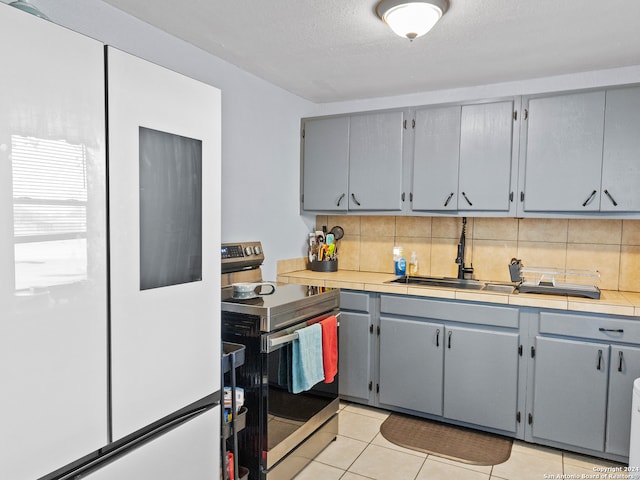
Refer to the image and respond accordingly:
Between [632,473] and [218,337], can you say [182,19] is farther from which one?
[632,473]

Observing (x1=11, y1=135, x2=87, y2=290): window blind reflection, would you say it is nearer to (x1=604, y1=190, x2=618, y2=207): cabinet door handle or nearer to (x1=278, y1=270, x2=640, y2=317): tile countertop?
(x1=278, y1=270, x2=640, y2=317): tile countertop

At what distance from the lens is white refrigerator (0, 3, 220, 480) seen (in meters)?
0.92

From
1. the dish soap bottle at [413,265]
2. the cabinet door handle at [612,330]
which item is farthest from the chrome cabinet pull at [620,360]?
the dish soap bottle at [413,265]

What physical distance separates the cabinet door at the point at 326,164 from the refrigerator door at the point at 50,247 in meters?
2.42

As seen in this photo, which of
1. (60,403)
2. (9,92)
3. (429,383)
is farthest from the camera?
(429,383)

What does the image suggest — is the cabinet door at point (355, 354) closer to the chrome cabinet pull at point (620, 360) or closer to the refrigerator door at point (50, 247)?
the chrome cabinet pull at point (620, 360)

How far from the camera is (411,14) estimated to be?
6.20 ft

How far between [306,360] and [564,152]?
1.94 m

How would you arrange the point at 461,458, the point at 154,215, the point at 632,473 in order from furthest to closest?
the point at 461,458 < the point at 632,473 < the point at 154,215

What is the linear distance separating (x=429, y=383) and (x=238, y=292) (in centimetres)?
143

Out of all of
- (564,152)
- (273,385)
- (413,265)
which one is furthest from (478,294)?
(273,385)

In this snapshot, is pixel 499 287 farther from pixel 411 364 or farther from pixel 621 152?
pixel 621 152

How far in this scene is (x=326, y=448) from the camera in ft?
8.57

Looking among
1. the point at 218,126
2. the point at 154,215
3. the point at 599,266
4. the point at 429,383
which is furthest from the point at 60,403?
the point at 599,266
